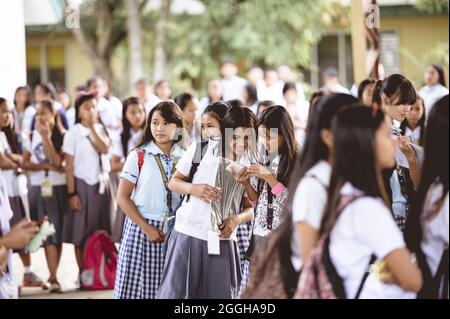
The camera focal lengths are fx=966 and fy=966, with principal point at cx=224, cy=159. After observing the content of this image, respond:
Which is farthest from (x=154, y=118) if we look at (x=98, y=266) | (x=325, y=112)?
(x=98, y=266)

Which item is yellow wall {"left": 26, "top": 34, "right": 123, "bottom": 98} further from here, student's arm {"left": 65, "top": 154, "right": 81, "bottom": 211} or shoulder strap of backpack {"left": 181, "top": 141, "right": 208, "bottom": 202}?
shoulder strap of backpack {"left": 181, "top": 141, "right": 208, "bottom": 202}

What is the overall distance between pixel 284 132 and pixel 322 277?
191 centimetres

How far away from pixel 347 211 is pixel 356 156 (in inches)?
9.4

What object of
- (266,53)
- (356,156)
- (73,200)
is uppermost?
(266,53)

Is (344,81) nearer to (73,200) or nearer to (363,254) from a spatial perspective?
(73,200)

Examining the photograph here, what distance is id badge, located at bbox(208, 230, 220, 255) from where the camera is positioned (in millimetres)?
6004

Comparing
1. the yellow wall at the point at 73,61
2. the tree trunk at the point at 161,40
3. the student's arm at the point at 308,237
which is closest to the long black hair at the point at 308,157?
the student's arm at the point at 308,237

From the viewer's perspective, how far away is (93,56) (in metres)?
23.0

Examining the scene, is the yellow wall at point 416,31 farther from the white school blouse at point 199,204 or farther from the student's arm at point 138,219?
the white school blouse at point 199,204

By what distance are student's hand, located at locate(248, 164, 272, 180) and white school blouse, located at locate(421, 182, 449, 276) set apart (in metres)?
1.50

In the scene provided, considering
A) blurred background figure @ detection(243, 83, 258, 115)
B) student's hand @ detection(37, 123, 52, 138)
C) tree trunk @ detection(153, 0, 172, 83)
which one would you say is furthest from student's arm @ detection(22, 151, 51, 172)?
tree trunk @ detection(153, 0, 172, 83)

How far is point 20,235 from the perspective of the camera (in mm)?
4809

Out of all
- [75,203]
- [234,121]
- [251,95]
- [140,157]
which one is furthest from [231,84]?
[234,121]

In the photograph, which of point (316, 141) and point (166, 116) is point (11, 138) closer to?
point (166, 116)
